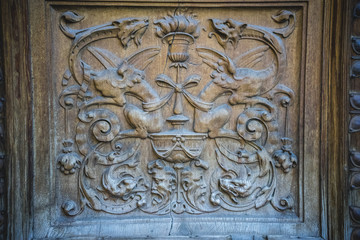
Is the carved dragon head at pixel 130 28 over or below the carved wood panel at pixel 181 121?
over

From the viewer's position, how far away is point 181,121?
124cm

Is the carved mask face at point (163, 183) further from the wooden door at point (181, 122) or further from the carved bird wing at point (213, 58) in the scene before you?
the carved bird wing at point (213, 58)

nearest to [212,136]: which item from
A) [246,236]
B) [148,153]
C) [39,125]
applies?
[148,153]

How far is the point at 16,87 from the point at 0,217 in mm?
455

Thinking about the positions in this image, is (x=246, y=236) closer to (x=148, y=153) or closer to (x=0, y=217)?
(x=148, y=153)

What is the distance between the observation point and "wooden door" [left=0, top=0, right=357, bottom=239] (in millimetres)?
1205

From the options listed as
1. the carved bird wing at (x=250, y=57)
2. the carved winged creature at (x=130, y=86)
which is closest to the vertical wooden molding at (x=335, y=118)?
the carved bird wing at (x=250, y=57)

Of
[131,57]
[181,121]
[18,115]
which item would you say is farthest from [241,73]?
[18,115]

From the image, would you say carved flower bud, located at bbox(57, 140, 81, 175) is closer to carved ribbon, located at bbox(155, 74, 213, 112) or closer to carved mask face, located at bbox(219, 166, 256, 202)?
carved ribbon, located at bbox(155, 74, 213, 112)

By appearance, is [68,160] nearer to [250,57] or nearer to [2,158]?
[2,158]

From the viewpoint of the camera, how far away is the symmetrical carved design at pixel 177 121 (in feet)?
4.02

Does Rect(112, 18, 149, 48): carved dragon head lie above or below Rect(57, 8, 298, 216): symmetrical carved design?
above

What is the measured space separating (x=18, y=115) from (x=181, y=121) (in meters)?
0.58

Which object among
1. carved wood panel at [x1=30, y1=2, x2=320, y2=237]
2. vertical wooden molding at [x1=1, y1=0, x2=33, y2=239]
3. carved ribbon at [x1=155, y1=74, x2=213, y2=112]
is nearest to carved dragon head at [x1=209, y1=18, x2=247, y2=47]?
carved wood panel at [x1=30, y1=2, x2=320, y2=237]
